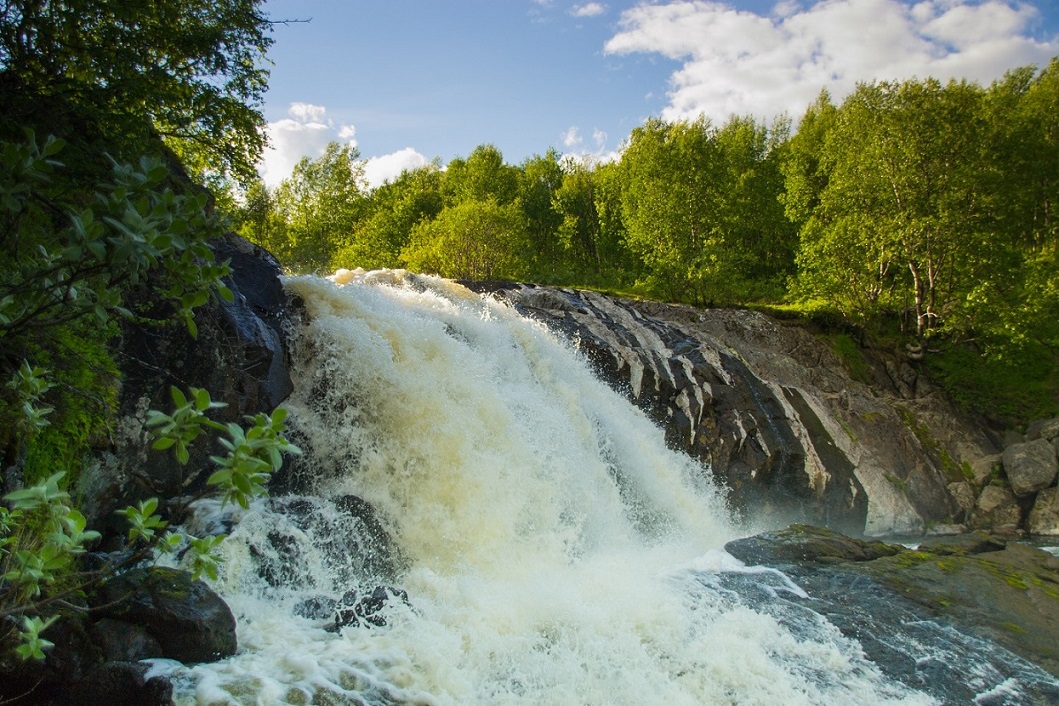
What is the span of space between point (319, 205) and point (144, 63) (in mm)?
36847

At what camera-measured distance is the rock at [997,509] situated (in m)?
17.8

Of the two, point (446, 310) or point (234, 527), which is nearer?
point (234, 527)

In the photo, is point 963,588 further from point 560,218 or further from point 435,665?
point 560,218

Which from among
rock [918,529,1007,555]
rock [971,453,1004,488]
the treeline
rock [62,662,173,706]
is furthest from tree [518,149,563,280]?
rock [62,662,173,706]

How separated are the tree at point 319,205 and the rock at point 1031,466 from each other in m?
38.9

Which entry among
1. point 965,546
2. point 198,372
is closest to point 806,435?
point 965,546

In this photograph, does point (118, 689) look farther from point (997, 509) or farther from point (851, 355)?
point (851, 355)

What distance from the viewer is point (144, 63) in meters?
9.31

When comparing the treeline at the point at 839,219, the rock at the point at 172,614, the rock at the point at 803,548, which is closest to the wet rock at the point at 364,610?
the rock at the point at 172,614

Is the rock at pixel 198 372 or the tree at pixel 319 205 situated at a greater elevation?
the tree at pixel 319 205

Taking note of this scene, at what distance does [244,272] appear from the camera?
465 inches

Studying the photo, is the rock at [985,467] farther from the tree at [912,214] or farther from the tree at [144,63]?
the tree at [144,63]

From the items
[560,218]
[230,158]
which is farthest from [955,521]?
[560,218]

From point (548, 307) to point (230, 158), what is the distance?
11.0m
